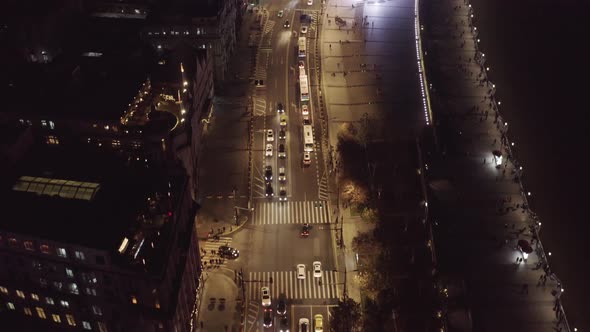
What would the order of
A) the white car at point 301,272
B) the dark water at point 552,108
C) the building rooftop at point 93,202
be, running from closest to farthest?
the building rooftop at point 93,202, the white car at point 301,272, the dark water at point 552,108

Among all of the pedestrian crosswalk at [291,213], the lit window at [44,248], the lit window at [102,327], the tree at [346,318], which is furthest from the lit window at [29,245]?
the tree at [346,318]

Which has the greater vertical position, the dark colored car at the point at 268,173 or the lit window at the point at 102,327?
the dark colored car at the point at 268,173

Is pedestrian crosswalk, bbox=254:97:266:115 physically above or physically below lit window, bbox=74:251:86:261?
above

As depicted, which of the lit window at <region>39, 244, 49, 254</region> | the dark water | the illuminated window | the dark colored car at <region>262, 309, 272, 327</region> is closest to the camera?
the lit window at <region>39, 244, 49, 254</region>

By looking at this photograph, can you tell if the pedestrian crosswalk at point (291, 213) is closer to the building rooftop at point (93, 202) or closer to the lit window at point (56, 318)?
the building rooftop at point (93, 202)

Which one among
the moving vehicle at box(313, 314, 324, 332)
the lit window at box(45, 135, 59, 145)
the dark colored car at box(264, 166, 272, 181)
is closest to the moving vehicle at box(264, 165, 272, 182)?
the dark colored car at box(264, 166, 272, 181)

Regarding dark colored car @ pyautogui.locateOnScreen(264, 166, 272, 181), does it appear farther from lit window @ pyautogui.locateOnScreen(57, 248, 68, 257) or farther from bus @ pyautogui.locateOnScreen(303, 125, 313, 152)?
lit window @ pyautogui.locateOnScreen(57, 248, 68, 257)

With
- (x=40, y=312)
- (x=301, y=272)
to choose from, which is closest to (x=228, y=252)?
(x=301, y=272)

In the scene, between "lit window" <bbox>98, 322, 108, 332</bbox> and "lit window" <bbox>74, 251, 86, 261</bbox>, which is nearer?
"lit window" <bbox>74, 251, 86, 261</bbox>

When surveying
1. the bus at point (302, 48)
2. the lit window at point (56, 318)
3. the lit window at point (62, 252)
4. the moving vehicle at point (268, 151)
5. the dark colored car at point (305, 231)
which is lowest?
the lit window at point (56, 318)
